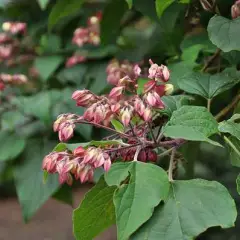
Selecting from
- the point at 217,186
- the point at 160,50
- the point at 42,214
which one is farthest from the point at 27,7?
the point at 42,214

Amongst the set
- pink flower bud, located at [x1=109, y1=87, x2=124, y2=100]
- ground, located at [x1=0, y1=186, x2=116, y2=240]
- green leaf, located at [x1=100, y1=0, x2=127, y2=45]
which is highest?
pink flower bud, located at [x1=109, y1=87, x2=124, y2=100]

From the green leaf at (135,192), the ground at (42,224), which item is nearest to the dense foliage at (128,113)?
the green leaf at (135,192)

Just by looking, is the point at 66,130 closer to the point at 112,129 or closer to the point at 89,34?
the point at 112,129

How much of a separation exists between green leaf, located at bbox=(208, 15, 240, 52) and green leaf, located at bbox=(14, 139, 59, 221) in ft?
2.55

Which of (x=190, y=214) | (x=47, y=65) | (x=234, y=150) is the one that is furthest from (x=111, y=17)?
(x=190, y=214)

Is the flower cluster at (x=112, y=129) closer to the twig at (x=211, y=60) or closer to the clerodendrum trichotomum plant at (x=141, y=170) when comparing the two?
the clerodendrum trichotomum plant at (x=141, y=170)

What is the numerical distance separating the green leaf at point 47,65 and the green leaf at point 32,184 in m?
0.25

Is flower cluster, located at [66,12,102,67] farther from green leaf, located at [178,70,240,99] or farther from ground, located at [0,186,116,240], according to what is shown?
ground, located at [0,186,116,240]

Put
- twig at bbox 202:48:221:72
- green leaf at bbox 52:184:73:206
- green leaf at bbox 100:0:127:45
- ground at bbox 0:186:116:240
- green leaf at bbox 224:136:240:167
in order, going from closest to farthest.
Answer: green leaf at bbox 224:136:240:167, twig at bbox 202:48:221:72, green leaf at bbox 100:0:127:45, green leaf at bbox 52:184:73:206, ground at bbox 0:186:116:240

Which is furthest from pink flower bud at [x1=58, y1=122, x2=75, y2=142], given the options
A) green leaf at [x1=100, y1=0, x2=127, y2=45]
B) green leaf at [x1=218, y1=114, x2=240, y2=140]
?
green leaf at [x1=100, y1=0, x2=127, y2=45]

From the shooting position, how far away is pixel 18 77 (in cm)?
193

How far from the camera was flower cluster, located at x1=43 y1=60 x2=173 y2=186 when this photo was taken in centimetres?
96

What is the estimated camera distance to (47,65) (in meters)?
1.99

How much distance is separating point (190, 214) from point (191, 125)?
0.48 ft
